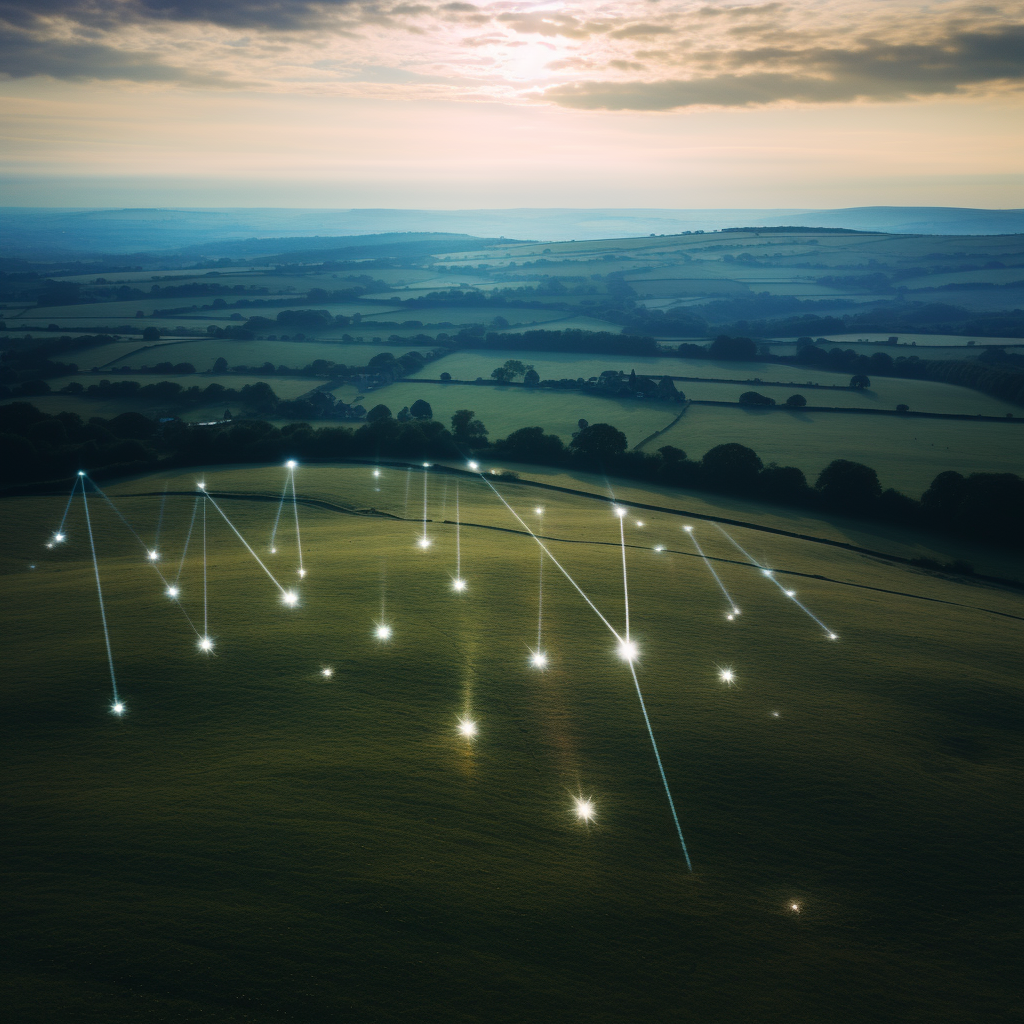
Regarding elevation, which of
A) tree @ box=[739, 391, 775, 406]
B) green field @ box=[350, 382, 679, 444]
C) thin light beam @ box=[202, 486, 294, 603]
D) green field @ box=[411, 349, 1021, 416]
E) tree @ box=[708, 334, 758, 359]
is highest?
tree @ box=[708, 334, 758, 359]

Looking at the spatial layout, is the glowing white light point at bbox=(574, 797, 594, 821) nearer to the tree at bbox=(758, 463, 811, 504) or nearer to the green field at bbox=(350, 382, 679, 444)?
the tree at bbox=(758, 463, 811, 504)

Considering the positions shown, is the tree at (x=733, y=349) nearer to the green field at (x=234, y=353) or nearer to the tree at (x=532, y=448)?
the green field at (x=234, y=353)

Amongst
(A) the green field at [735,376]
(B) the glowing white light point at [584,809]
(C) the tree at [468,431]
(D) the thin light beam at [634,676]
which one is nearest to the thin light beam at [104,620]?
(B) the glowing white light point at [584,809]

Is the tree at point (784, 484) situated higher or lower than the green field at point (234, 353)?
lower

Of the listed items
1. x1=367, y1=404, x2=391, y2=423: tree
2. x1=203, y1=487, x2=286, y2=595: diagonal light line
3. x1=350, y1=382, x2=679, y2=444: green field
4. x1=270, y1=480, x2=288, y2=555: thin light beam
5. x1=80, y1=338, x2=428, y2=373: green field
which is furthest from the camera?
x1=80, y1=338, x2=428, y2=373: green field

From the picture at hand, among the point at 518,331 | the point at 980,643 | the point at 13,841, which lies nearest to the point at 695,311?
the point at 518,331

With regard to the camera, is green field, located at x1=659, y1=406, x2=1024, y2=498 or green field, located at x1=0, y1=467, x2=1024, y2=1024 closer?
green field, located at x1=0, y1=467, x2=1024, y2=1024

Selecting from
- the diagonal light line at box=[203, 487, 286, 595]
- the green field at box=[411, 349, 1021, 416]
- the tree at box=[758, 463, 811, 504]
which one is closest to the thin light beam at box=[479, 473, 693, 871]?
the diagonal light line at box=[203, 487, 286, 595]
